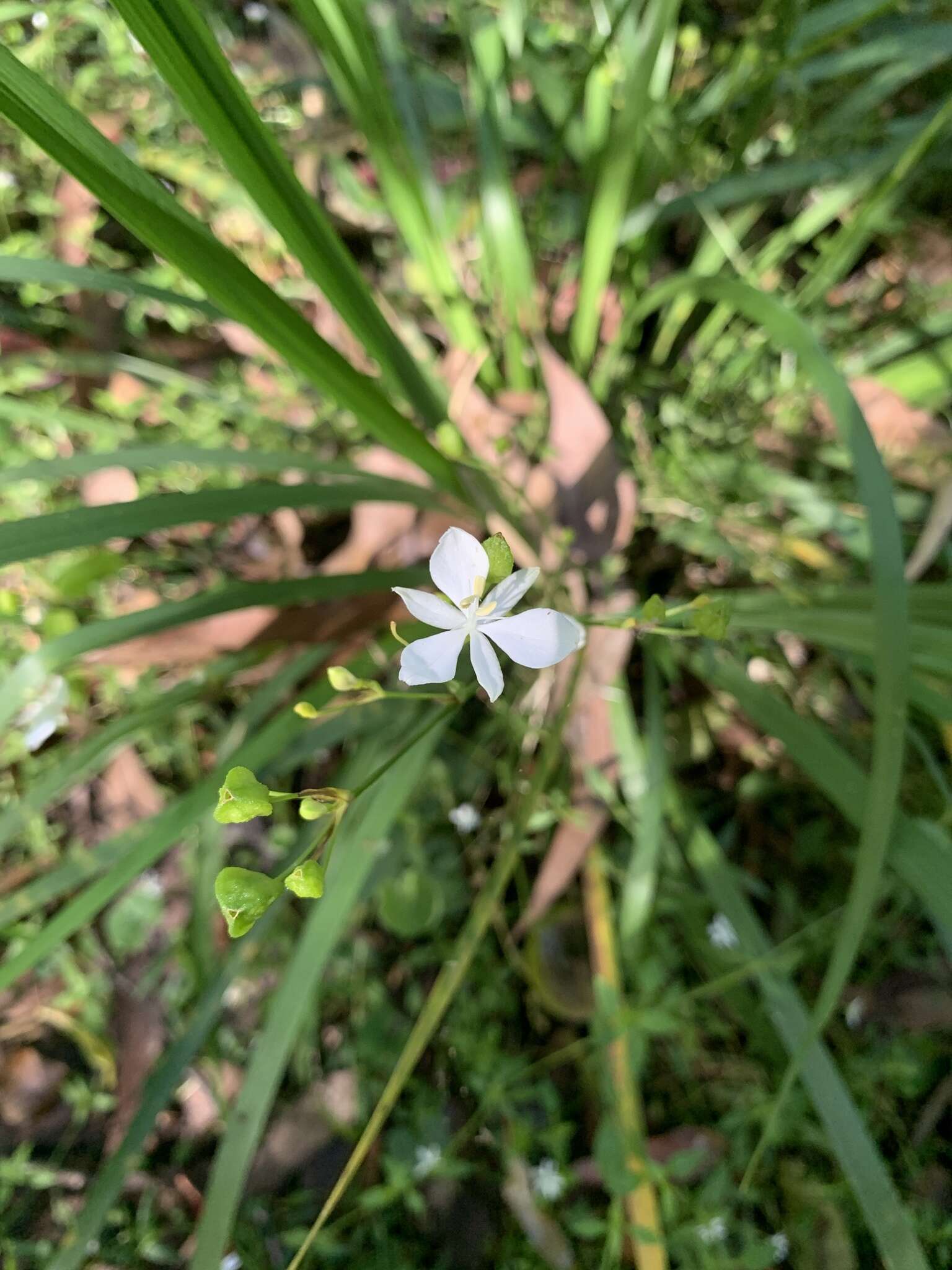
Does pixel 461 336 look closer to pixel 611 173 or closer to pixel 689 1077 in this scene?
pixel 611 173

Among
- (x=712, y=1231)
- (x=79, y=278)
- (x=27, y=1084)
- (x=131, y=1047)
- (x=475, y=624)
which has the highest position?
(x=79, y=278)

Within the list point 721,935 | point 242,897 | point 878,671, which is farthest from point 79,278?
point 721,935

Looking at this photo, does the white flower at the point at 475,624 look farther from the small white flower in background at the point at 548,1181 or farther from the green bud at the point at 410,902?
the small white flower in background at the point at 548,1181

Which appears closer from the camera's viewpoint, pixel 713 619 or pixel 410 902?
pixel 713 619

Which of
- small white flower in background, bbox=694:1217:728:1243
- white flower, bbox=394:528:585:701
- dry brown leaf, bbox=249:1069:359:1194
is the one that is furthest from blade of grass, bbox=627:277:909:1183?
dry brown leaf, bbox=249:1069:359:1194

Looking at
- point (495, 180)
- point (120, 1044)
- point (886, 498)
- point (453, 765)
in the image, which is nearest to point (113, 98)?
point (495, 180)

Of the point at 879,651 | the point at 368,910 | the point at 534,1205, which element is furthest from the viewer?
the point at 368,910

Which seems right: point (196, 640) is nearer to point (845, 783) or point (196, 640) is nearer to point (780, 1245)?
point (845, 783)
